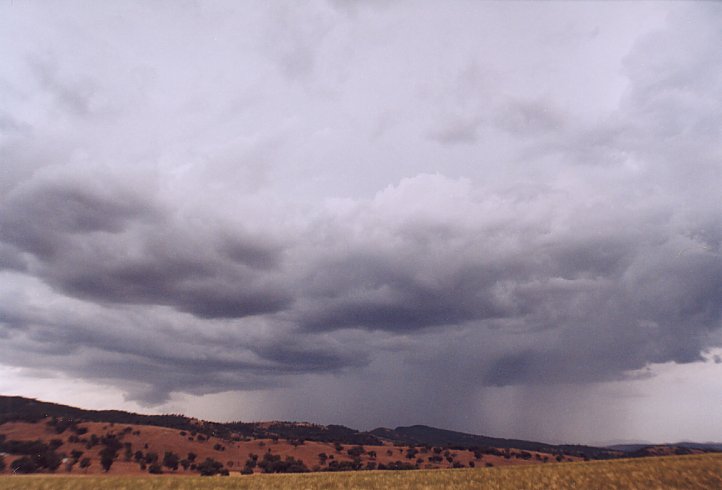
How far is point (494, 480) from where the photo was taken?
24.0 meters

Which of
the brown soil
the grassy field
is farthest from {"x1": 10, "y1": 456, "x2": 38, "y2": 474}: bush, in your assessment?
the grassy field

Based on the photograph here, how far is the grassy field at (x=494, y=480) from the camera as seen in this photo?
2216 centimetres

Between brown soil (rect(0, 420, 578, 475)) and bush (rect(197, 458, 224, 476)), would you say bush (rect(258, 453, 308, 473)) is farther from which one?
bush (rect(197, 458, 224, 476))

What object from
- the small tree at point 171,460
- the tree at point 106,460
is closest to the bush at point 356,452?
the small tree at point 171,460

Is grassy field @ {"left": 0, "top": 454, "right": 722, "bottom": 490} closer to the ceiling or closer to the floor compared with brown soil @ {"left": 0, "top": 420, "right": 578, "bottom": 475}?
closer to the ceiling

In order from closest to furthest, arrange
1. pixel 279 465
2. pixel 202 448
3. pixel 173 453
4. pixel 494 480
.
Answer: pixel 494 480 → pixel 279 465 → pixel 173 453 → pixel 202 448

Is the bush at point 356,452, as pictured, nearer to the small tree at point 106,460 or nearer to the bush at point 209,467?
the bush at point 209,467

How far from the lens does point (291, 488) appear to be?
24.2 m

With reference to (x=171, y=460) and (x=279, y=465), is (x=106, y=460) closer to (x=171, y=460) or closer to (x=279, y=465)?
(x=171, y=460)

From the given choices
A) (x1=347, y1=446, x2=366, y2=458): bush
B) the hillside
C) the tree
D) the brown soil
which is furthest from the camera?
(x1=347, y1=446, x2=366, y2=458): bush

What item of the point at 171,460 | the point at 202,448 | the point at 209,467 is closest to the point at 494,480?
the point at 209,467

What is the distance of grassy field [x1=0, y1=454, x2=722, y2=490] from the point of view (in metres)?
22.2

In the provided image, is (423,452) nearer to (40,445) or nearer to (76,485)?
(40,445)

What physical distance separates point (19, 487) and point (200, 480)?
8929 mm
